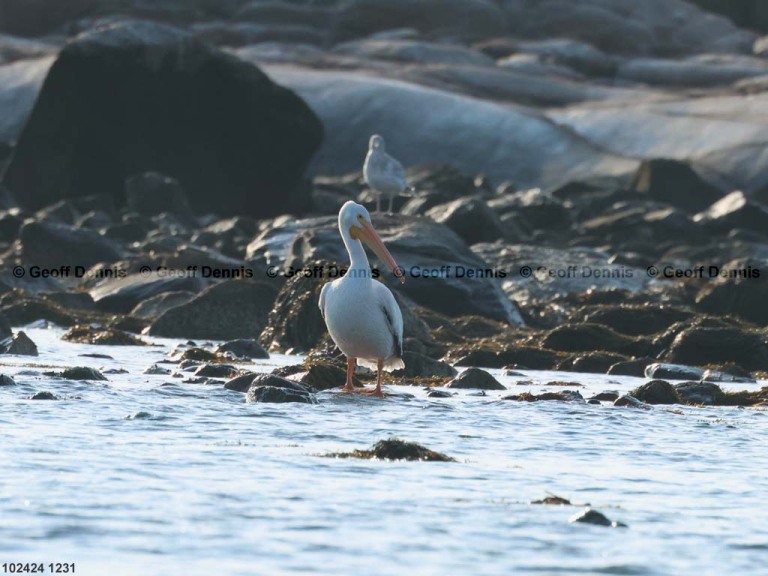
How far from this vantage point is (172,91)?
3616 cm

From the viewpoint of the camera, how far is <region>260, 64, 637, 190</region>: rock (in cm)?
4675

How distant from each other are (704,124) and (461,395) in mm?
36550

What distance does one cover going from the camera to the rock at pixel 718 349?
16016 millimetres

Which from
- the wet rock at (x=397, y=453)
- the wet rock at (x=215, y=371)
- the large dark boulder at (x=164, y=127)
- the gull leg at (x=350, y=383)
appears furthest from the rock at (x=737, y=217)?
the wet rock at (x=397, y=453)

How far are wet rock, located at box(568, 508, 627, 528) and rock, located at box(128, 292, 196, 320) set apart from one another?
38.7 feet

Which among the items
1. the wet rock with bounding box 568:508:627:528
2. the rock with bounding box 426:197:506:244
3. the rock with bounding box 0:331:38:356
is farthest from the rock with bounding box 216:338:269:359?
the rock with bounding box 426:197:506:244

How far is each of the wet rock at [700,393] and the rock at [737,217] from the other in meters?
22.0

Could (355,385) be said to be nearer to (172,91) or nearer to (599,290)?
(599,290)

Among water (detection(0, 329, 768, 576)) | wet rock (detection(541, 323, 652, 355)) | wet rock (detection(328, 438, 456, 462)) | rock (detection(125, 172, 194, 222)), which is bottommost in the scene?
water (detection(0, 329, 768, 576))

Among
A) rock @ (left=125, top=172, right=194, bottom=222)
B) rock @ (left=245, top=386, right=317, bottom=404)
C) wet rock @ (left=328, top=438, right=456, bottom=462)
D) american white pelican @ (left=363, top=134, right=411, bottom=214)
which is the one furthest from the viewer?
rock @ (left=125, top=172, right=194, bottom=222)

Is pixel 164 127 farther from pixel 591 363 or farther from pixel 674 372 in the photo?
pixel 674 372

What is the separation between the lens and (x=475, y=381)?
13070 millimetres

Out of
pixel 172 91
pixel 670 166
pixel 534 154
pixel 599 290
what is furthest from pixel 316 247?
pixel 534 154

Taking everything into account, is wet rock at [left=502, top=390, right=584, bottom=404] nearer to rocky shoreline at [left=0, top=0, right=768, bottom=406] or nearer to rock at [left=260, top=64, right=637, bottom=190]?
rocky shoreline at [left=0, top=0, right=768, bottom=406]
